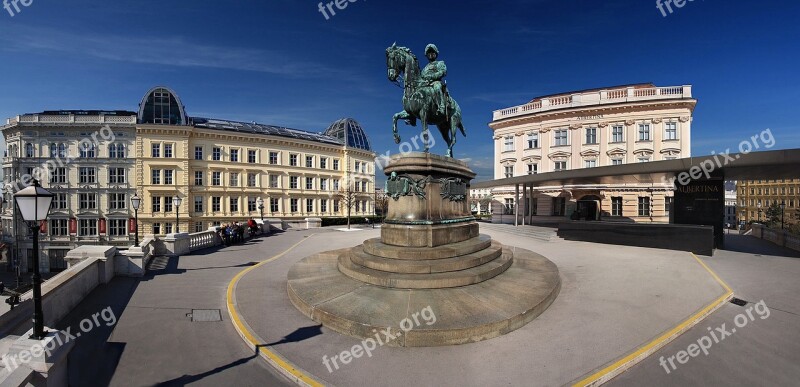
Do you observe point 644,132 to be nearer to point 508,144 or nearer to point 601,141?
point 601,141

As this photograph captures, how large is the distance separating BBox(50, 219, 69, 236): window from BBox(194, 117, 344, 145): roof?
20.2 m

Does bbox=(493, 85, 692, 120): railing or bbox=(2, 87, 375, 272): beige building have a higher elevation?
bbox=(493, 85, 692, 120): railing

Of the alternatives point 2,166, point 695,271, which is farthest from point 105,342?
point 2,166

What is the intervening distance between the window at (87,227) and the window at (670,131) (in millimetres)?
69553

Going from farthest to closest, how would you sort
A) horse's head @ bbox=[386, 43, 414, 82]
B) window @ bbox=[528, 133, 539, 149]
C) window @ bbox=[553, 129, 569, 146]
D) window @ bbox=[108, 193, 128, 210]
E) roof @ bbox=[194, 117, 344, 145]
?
1. roof @ bbox=[194, 117, 344, 145]
2. window @ bbox=[108, 193, 128, 210]
3. window @ bbox=[528, 133, 539, 149]
4. window @ bbox=[553, 129, 569, 146]
5. horse's head @ bbox=[386, 43, 414, 82]

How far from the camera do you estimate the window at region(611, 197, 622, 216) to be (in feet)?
107

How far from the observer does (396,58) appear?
32.8ft

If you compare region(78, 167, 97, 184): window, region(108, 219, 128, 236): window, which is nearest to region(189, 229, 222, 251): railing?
region(108, 219, 128, 236): window

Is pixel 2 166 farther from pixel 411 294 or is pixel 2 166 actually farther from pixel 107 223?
pixel 411 294

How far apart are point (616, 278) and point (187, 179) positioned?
48119 mm

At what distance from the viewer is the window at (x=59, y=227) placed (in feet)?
127

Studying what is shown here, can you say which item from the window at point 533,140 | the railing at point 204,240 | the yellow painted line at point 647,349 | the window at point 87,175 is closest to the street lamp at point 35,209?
the yellow painted line at point 647,349

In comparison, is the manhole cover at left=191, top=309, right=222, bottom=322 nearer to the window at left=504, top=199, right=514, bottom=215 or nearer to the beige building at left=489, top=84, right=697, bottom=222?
the beige building at left=489, top=84, right=697, bottom=222

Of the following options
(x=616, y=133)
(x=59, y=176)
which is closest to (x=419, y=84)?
(x=616, y=133)
